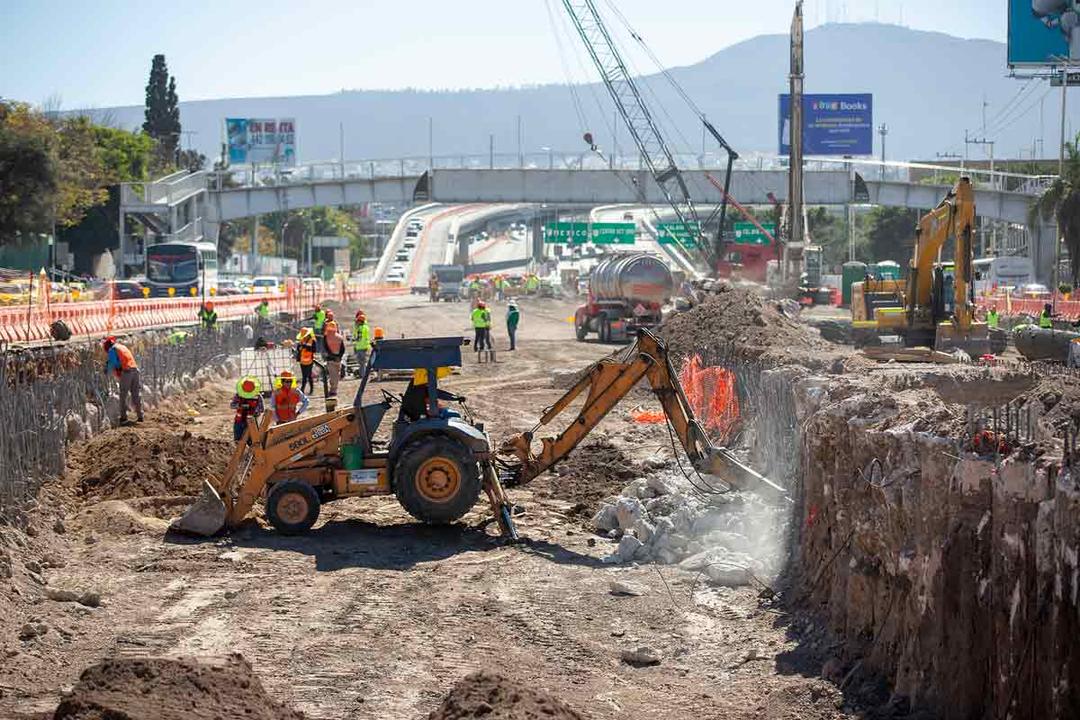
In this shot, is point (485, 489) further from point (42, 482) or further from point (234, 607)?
point (42, 482)

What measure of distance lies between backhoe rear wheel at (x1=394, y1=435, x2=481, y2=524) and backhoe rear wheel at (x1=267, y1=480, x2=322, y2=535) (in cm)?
91

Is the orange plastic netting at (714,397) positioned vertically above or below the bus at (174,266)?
below

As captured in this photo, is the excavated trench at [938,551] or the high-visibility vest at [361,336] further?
the high-visibility vest at [361,336]

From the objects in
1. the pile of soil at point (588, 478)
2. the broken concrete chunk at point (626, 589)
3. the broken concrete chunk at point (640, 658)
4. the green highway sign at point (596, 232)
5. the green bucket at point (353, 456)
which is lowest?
the broken concrete chunk at point (640, 658)

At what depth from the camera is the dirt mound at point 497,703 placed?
8000 mm

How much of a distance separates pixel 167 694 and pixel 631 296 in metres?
36.1

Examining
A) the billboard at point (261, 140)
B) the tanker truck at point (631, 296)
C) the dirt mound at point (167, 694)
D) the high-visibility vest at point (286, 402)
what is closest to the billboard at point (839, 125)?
the tanker truck at point (631, 296)

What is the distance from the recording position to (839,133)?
8819 cm

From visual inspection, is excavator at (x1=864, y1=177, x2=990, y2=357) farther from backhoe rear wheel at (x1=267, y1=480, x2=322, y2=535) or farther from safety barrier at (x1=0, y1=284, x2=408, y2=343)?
safety barrier at (x1=0, y1=284, x2=408, y2=343)

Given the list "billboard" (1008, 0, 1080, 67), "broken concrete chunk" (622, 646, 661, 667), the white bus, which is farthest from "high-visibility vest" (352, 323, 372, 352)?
the white bus

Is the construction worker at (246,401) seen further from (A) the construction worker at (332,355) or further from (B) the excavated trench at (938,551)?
(A) the construction worker at (332,355)

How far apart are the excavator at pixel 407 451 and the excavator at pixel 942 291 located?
15.2 meters

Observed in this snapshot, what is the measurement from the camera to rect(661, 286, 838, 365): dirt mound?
22375 mm

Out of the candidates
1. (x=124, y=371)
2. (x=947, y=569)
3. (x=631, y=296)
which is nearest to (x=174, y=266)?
(x=631, y=296)
